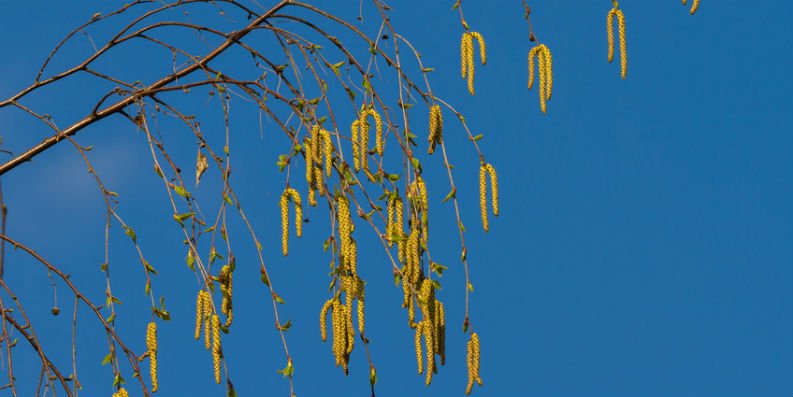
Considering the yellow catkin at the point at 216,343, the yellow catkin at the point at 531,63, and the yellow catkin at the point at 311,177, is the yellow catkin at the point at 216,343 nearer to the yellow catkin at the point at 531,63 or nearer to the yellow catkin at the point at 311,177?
the yellow catkin at the point at 311,177

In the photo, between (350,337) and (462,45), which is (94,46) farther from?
(350,337)

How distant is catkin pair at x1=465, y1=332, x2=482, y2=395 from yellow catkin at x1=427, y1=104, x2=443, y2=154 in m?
0.68

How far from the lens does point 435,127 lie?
4.74 m

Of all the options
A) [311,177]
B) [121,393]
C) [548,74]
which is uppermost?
[548,74]

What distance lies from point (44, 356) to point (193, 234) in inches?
30.1

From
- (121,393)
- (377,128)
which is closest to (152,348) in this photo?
(121,393)

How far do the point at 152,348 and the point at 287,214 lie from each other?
651 mm

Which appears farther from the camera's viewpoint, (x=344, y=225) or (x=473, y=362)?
(x=473, y=362)

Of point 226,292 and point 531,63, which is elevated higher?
point 531,63

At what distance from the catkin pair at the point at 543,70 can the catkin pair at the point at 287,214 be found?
95 cm

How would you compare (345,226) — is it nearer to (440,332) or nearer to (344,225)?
(344,225)

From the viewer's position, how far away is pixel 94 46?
573cm

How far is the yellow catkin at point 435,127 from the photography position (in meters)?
4.74

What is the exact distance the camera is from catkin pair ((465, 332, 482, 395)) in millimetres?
4547
